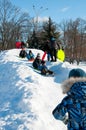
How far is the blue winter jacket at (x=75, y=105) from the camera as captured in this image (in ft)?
12.8

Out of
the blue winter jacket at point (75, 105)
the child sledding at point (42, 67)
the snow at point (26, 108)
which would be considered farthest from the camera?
the child sledding at point (42, 67)

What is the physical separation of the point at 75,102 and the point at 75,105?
4 cm

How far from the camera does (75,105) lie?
3.97 m

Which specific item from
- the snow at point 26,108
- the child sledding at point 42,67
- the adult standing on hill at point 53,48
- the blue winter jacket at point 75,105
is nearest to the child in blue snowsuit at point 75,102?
the blue winter jacket at point 75,105

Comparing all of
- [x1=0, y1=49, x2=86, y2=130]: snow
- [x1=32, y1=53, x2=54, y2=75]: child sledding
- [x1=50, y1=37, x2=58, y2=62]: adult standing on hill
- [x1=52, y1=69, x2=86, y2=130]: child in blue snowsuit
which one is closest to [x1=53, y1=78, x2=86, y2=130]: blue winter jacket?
[x1=52, y1=69, x2=86, y2=130]: child in blue snowsuit

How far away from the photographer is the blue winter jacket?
389cm

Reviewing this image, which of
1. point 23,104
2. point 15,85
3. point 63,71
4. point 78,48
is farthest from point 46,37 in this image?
point 23,104

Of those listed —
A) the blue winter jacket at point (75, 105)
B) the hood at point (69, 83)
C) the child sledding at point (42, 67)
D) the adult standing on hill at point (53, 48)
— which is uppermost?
the hood at point (69, 83)

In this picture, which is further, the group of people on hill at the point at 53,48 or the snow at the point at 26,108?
the group of people on hill at the point at 53,48

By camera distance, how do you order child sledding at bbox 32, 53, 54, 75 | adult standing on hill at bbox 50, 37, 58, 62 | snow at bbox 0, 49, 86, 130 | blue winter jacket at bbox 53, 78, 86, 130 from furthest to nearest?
adult standing on hill at bbox 50, 37, 58, 62, child sledding at bbox 32, 53, 54, 75, snow at bbox 0, 49, 86, 130, blue winter jacket at bbox 53, 78, 86, 130

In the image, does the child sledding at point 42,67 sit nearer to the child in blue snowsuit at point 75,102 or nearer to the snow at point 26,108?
the snow at point 26,108

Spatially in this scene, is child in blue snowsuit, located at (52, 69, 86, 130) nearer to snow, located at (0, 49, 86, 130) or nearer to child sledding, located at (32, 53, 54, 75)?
snow, located at (0, 49, 86, 130)

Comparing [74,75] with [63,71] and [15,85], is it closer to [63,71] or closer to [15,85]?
[15,85]

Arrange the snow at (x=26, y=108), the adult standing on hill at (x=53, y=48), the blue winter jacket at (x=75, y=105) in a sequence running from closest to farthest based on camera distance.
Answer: the blue winter jacket at (x=75, y=105) → the snow at (x=26, y=108) → the adult standing on hill at (x=53, y=48)
